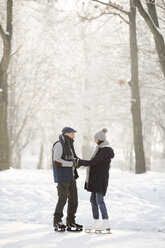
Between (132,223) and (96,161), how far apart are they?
74.9 inches

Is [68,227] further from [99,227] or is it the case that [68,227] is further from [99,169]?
[99,169]

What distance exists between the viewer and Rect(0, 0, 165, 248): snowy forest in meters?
9.00

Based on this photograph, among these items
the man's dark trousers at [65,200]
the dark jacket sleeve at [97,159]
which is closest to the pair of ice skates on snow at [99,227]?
the man's dark trousers at [65,200]

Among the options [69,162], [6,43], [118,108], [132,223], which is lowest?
[132,223]

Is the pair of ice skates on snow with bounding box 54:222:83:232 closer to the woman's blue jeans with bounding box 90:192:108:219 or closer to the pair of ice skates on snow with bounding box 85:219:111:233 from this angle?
the pair of ice skates on snow with bounding box 85:219:111:233

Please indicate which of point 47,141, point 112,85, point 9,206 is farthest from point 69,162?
point 47,141

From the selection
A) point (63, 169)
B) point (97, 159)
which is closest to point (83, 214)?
point (63, 169)

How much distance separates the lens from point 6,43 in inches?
615

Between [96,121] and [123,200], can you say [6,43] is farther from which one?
[96,121]

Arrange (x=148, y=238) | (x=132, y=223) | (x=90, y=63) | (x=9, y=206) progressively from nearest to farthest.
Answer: (x=148, y=238) < (x=132, y=223) < (x=9, y=206) < (x=90, y=63)

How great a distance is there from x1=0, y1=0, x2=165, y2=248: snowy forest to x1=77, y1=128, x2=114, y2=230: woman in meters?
0.36

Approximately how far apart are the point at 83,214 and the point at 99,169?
2087 mm

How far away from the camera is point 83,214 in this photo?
32.4 ft

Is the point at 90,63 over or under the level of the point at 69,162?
over
